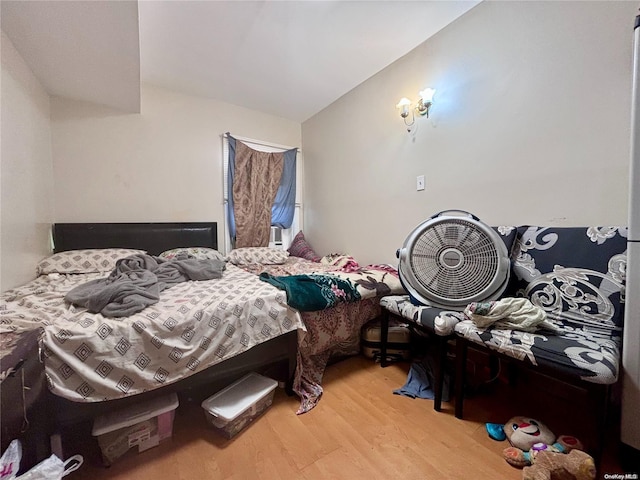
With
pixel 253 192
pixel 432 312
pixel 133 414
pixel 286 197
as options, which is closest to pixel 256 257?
pixel 253 192

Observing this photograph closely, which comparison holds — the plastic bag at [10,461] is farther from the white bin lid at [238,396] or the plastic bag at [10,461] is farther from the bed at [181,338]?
the white bin lid at [238,396]

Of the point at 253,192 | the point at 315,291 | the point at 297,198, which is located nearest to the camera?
the point at 315,291

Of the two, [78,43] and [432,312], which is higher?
[78,43]

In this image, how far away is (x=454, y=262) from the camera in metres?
1.35

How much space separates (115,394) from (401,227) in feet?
7.08

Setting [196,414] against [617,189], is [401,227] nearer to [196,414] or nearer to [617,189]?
[617,189]

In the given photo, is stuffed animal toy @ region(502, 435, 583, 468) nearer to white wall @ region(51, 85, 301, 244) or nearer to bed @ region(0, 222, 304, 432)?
bed @ region(0, 222, 304, 432)

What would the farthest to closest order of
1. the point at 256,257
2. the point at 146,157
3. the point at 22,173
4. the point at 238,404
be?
the point at 256,257, the point at 146,157, the point at 22,173, the point at 238,404

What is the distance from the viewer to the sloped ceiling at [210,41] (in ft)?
4.69

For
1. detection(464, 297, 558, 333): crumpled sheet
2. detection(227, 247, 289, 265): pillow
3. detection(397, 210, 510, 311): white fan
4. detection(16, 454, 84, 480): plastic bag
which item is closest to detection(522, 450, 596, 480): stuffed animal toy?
detection(464, 297, 558, 333): crumpled sheet

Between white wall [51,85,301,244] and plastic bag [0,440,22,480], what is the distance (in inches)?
91.7

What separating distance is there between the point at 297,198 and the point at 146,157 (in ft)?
6.05

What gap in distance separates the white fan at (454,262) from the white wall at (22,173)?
7.80 ft

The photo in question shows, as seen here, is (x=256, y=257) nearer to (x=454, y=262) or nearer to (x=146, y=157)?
(x=146, y=157)
